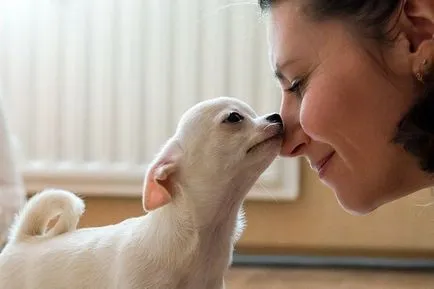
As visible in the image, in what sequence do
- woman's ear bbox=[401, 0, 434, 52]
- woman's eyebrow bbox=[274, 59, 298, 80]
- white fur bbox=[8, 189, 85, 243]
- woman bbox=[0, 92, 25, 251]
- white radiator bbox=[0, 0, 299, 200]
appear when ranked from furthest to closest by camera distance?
white radiator bbox=[0, 0, 299, 200], woman bbox=[0, 92, 25, 251], white fur bbox=[8, 189, 85, 243], woman's eyebrow bbox=[274, 59, 298, 80], woman's ear bbox=[401, 0, 434, 52]

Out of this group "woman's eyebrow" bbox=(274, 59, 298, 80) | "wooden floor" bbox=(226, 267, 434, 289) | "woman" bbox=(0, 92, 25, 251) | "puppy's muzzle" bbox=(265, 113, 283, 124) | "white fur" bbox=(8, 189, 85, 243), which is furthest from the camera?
"wooden floor" bbox=(226, 267, 434, 289)

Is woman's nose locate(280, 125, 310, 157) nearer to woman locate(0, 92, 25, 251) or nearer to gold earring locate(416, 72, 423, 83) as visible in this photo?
gold earring locate(416, 72, 423, 83)

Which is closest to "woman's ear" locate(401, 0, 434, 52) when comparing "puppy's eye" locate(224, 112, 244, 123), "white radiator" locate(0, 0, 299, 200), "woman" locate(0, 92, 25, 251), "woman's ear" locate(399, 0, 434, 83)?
"woman's ear" locate(399, 0, 434, 83)

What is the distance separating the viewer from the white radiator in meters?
1.91

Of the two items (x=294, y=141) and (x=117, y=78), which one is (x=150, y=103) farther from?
(x=294, y=141)

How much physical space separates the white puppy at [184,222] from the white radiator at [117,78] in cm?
79

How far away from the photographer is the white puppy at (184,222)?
1082 mm

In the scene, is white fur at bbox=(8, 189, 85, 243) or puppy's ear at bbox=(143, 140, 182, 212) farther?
white fur at bbox=(8, 189, 85, 243)

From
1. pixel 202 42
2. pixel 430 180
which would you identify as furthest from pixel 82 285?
pixel 202 42

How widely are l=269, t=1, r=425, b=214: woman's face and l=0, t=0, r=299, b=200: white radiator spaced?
0.92 m

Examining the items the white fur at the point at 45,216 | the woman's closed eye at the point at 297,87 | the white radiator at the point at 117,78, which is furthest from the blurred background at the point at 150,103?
the woman's closed eye at the point at 297,87

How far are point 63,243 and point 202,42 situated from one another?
860 mm

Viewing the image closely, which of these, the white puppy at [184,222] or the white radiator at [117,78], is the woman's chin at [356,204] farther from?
the white radiator at [117,78]

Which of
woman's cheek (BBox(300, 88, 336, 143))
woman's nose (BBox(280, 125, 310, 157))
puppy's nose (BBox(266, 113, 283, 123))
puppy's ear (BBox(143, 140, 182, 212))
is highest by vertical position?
woman's cheek (BBox(300, 88, 336, 143))
